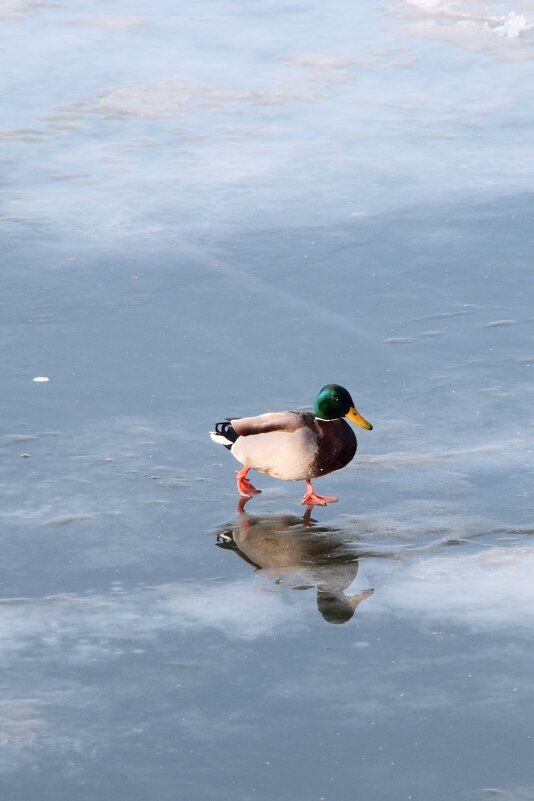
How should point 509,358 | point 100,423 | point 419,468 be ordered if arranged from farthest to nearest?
point 509,358 < point 100,423 < point 419,468

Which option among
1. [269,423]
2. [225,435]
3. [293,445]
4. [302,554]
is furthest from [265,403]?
[302,554]

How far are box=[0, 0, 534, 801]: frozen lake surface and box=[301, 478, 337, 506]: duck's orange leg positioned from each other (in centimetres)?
6

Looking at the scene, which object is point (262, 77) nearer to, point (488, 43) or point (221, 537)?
point (488, 43)

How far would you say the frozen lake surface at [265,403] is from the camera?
5.10m

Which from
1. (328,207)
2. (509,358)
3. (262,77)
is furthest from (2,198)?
(509,358)

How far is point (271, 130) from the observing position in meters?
12.8

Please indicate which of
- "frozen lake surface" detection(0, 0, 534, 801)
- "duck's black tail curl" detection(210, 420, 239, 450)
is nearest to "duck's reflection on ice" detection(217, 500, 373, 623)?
"frozen lake surface" detection(0, 0, 534, 801)

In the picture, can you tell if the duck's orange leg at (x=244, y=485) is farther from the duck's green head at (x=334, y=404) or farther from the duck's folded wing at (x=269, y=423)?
the duck's green head at (x=334, y=404)

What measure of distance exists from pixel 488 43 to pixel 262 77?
2714 millimetres

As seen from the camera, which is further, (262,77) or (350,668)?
(262,77)

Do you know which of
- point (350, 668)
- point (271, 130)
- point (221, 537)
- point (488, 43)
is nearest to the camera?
point (350, 668)

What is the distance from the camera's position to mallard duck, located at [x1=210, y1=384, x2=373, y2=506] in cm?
702

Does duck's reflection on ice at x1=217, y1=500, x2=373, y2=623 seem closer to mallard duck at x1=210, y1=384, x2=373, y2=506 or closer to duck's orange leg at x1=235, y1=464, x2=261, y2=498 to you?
duck's orange leg at x1=235, y1=464, x2=261, y2=498

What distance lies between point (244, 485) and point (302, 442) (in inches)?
15.7
